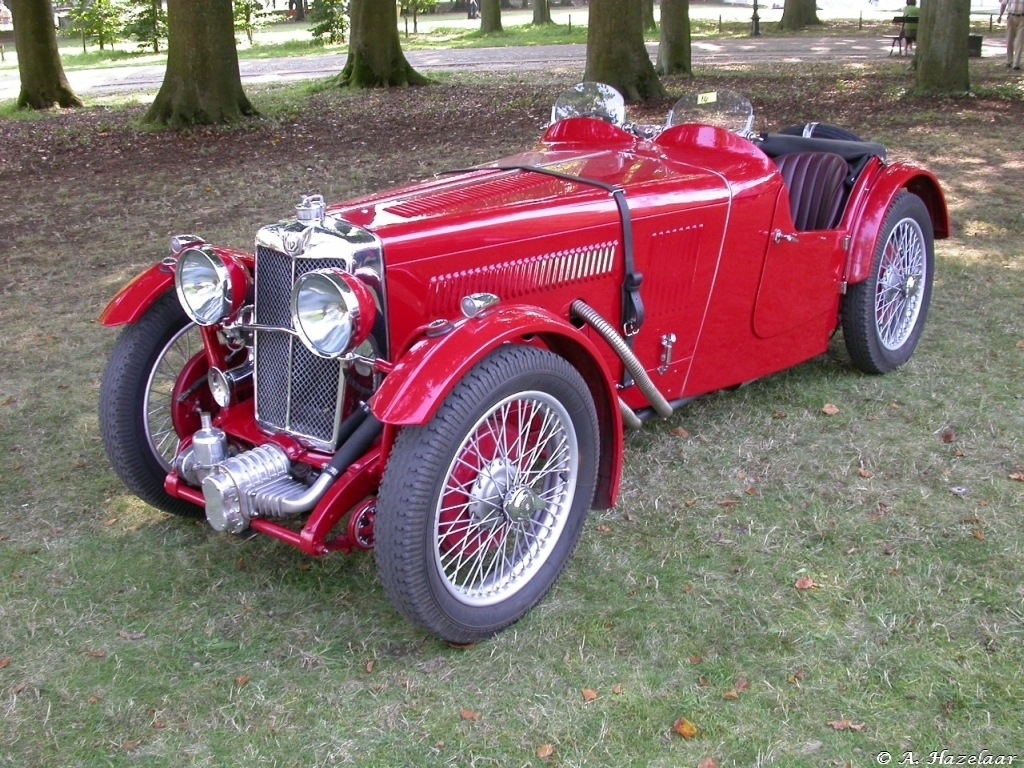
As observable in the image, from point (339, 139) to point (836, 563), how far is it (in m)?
9.25

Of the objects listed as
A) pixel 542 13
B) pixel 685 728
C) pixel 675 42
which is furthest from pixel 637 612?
pixel 542 13

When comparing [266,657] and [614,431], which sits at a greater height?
[614,431]

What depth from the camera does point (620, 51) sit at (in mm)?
12617

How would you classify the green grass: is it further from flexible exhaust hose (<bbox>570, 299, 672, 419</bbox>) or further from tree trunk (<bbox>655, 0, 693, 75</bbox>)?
tree trunk (<bbox>655, 0, 693, 75</bbox>)

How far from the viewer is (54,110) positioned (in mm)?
14602

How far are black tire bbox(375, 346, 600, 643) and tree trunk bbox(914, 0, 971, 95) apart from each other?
11.1m

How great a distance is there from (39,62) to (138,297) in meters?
13.3

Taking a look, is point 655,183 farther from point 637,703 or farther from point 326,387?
point 637,703

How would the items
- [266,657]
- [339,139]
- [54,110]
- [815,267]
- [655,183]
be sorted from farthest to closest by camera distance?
[54,110]
[339,139]
[815,267]
[655,183]
[266,657]

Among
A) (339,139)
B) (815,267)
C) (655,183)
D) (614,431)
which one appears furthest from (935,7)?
(614,431)

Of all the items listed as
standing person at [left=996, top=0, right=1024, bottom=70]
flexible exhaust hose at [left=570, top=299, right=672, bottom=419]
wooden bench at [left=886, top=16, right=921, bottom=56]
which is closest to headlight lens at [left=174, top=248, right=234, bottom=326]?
flexible exhaust hose at [left=570, top=299, right=672, bottom=419]

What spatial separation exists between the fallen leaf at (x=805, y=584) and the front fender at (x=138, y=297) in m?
2.36

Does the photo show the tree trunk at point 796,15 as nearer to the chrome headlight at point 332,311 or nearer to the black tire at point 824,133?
the black tire at point 824,133

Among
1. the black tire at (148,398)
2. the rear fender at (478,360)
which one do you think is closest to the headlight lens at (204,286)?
the black tire at (148,398)
